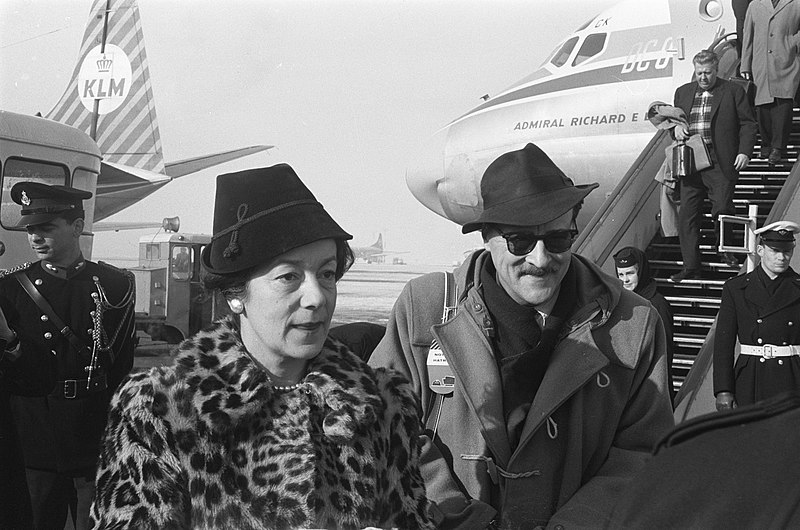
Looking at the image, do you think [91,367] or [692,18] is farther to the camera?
[692,18]

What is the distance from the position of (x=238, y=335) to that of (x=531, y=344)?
34.7 inches

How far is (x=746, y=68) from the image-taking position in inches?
339

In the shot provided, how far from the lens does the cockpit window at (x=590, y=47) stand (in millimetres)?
13578

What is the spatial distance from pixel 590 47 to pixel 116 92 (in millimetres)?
16078

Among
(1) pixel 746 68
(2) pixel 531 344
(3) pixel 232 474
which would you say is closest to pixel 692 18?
(1) pixel 746 68

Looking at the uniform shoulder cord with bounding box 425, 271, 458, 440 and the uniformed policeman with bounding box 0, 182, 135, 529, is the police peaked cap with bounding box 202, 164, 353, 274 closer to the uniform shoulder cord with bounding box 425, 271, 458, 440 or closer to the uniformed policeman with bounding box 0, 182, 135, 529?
the uniform shoulder cord with bounding box 425, 271, 458, 440

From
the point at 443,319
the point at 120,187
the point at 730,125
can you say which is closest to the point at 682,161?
the point at 730,125

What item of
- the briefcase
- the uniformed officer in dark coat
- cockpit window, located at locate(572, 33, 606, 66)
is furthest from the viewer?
cockpit window, located at locate(572, 33, 606, 66)

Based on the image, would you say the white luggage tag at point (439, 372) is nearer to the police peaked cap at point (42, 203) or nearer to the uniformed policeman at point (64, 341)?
the uniformed policeman at point (64, 341)

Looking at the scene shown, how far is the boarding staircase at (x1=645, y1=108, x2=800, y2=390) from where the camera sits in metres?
7.41

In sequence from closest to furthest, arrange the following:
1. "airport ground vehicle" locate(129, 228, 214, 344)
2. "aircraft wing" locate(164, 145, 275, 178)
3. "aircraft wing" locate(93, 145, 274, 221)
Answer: "airport ground vehicle" locate(129, 228, 214, 344), "aircraft wing" locate(93, 145, 274, 221), "aircraft wing" locate(164, 145, 275, 178)

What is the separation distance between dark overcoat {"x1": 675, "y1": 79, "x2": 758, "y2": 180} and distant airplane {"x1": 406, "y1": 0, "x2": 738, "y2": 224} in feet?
14.0

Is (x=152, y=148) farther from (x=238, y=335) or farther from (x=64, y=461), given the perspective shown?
(x=238, y=335)

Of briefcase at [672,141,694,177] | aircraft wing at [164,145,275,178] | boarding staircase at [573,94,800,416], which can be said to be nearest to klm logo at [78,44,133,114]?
aircraft wing at [164,145,275,178]
